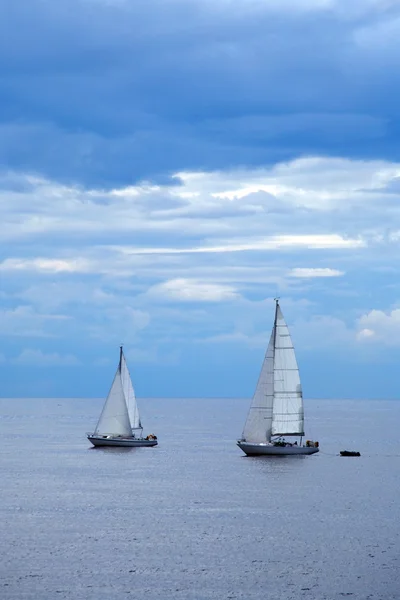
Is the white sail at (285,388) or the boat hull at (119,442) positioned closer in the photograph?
the white sail at (285,388)

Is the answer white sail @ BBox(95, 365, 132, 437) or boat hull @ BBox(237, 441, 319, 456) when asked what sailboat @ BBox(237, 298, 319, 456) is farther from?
white sail @ BBox(95, 365, 132, 437)

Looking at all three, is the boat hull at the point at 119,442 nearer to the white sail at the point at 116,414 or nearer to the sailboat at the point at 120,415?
the sailboat at the point at 120,415

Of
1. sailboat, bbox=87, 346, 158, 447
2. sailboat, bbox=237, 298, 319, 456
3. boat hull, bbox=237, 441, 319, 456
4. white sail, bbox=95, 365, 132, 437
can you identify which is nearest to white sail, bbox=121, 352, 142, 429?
sailboat, bbox=87, 346, 158, 447

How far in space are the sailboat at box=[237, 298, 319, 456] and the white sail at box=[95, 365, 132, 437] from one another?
2096cm

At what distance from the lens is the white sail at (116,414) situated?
470 feet

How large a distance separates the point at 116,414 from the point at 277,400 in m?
26.4

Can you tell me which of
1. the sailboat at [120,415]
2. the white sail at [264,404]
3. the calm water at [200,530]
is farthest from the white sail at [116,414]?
the white sail at [264,404]

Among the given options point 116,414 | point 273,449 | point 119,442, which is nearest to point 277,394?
point 273,449

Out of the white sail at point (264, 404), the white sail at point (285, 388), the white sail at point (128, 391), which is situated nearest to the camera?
the white sail at point (264, 404)

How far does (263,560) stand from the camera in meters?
67.0

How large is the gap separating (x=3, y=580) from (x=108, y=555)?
32.5ft

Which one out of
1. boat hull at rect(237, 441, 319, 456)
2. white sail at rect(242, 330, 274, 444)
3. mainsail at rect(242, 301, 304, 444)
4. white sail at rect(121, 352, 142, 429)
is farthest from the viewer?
white sail at rect(121, 352, 142, 429)

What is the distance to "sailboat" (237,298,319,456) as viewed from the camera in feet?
427

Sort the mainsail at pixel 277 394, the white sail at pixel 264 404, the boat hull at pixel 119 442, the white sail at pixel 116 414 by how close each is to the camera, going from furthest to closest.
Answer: the boat hull at pixel 119 442 → the white sail at pixel 116 414 → the mainsail at pixel 277 394 → the white sail at pixel 264 404
